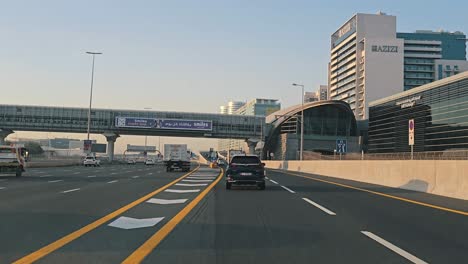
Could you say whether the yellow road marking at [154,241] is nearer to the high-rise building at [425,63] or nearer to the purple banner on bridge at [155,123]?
the purple banner on bridge at [155,123]

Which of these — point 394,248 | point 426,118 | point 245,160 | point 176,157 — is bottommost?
point 394,248

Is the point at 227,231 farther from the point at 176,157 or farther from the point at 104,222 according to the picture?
the point at 176,157

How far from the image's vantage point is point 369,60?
6383 inches

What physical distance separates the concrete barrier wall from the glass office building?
66.8m

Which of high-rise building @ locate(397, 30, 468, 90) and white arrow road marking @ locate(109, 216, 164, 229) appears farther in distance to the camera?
high-rise building @ locate(397, 30, 468, 90)

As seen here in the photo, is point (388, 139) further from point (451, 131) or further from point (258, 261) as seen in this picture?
point (258, 261)

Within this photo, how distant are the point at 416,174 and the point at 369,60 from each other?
14804cm

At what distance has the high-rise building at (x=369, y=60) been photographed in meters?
162

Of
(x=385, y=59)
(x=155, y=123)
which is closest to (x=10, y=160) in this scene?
(x=155, y=123)

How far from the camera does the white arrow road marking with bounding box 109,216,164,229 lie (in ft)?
32.7

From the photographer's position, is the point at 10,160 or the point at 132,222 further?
the point at 10,160

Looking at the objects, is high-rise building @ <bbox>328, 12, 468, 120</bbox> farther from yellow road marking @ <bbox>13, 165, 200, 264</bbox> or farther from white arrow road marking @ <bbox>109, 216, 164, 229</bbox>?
white arrow road marking @ <bbox>109, 216, 164, 229</bbox>

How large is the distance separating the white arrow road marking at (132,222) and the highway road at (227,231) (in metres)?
0.02

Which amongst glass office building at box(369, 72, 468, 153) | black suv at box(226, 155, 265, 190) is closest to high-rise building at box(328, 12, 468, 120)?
glass office building at box(369, 72, 468, 153)
